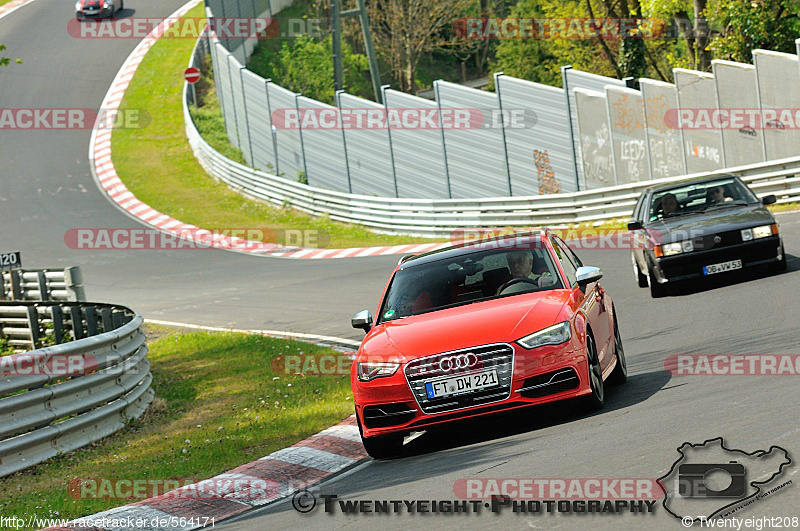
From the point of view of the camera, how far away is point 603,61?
5641 centimetres

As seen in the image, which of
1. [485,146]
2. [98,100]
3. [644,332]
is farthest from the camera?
[98,100]

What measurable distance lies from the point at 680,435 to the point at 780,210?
1628 cm

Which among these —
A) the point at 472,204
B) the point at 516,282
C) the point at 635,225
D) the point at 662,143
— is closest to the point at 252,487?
the point at 516,282

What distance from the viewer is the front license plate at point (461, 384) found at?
862 cm

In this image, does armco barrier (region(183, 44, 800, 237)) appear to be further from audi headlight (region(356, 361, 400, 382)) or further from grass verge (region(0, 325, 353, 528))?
audi headlight (region(356, 361, 400, 382))

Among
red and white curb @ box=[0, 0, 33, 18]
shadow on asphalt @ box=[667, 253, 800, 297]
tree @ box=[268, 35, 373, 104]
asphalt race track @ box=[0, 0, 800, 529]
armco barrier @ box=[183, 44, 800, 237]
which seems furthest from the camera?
red and white curb @ box=[0, 0, 33, 18]

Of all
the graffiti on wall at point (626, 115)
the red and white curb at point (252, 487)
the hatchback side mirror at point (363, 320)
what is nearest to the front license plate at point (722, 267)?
the red and white curb at point (252, 487)

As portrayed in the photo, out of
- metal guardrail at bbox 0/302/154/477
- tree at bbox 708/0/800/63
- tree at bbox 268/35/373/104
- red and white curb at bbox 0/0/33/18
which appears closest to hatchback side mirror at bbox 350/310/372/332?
metal guardrail at bbox 0/302/154/477

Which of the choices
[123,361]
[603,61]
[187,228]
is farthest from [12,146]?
[123,361]

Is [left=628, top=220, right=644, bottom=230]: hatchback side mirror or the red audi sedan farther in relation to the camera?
[left=628, top=220, right=644, bottom=230]: hatchback side mirror

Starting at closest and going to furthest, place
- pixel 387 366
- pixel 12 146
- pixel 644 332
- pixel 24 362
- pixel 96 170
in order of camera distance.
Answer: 1. pixel 387 366
2. pixel 24 362
3. pixel 644 332
4. pixel 96 170
5. pixel 12 146

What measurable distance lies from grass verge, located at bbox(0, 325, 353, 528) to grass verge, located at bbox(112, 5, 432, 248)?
15.5 metres

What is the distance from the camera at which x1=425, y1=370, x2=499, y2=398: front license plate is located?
8.62 m

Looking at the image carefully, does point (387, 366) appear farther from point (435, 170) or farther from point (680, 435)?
point (435, 170)
